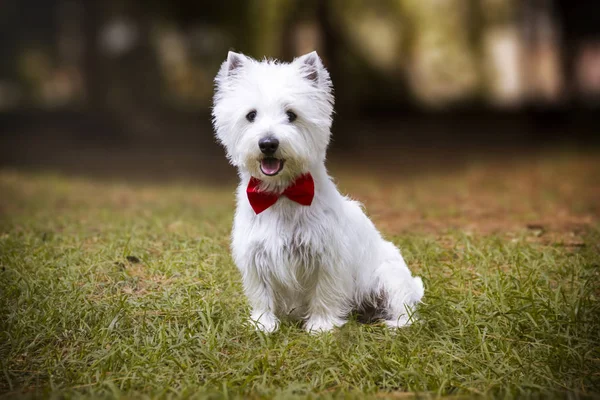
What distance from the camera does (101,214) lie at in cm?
713

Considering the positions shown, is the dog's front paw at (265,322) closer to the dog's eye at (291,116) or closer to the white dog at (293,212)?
the white dog at (293,212)

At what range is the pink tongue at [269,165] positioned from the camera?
145 inches

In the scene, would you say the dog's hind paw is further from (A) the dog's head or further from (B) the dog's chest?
(A) the dog's head

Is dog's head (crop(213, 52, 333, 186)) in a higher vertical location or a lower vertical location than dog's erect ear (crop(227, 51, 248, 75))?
lower

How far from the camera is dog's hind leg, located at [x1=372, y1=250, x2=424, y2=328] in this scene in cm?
404

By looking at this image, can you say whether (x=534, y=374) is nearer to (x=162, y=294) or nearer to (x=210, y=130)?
(x=162, y=294)

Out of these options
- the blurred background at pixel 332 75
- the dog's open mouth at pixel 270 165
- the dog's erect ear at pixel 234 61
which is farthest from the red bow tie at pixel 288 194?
the blurred background at pixel 332 75

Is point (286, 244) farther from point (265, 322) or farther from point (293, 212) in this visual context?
point (265, 322)

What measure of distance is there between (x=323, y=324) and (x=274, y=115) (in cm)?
141

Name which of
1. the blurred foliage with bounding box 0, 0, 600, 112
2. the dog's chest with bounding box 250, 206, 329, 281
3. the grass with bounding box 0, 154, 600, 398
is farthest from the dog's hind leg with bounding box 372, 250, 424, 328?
the blurred foliage with bounding box 0, 0, 600, 112

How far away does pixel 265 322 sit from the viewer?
4.06 m

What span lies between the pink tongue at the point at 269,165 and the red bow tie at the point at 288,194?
0.65ft

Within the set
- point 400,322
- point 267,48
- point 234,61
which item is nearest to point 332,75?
point 267,48

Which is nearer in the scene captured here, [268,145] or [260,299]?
[268,145]
